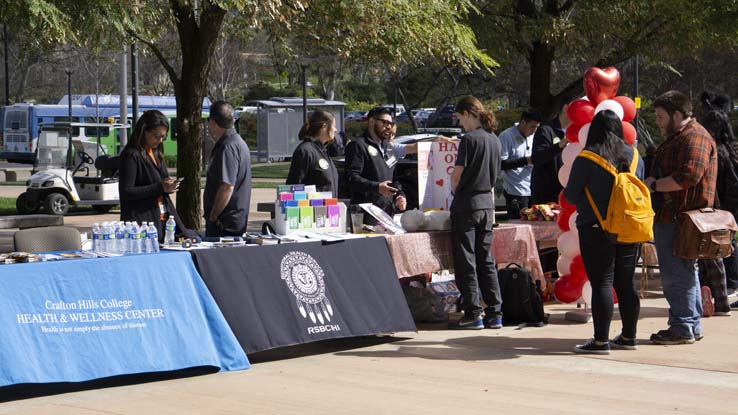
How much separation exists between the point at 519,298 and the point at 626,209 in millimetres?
2022

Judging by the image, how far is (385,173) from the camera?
10.5 metres

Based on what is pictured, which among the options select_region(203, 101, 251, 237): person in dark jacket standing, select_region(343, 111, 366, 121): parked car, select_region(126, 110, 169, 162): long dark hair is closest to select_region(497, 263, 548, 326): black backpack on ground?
select_region(203, 101, 251, 237): person in dark jacket standing

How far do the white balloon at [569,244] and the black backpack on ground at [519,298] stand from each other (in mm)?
473

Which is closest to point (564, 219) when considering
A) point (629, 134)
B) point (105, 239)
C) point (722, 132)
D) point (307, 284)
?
point (629, 134)

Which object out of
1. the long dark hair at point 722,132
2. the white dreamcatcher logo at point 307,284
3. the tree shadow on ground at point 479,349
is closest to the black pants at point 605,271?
the tree shadow on ground at point 479,349

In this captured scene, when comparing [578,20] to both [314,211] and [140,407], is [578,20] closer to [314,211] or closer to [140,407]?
[314,211]

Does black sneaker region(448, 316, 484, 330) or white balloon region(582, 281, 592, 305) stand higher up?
white balloon region(582, 281, 592, 305)

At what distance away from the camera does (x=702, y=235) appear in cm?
906

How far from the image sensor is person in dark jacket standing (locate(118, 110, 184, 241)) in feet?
30.1

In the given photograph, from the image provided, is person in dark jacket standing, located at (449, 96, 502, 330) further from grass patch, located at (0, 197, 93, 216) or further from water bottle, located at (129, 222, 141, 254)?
grass patch, located at (0, 197, 93, 216)

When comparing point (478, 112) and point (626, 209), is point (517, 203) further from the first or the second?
point (626, 209)

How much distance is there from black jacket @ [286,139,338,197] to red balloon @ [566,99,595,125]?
2228mm

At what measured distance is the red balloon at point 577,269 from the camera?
1045cm

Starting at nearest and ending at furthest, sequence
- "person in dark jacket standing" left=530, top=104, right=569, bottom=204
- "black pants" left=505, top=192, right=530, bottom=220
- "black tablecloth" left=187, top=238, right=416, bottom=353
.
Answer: "black tablecloth" left=187, top=238, right=416, bottom=353 → "person in dark jacket standing" left=530, top=104, right=569, bottom=204 → "black pants" left=505, top=192, right=530, bottom=220
